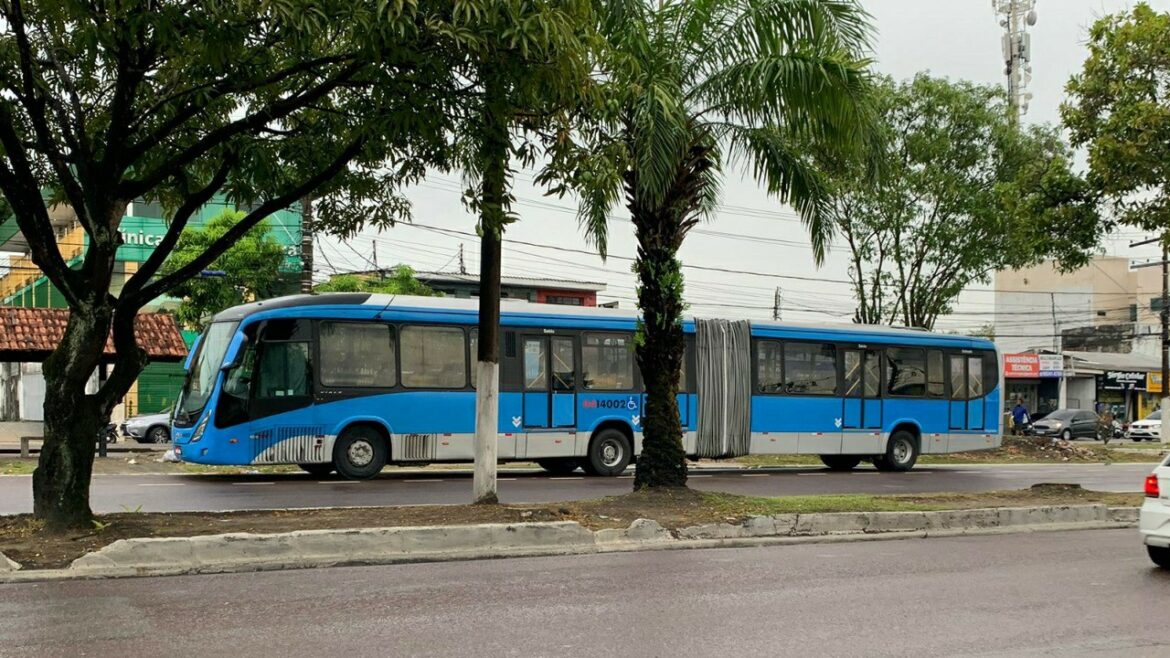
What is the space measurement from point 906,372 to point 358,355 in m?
12.7

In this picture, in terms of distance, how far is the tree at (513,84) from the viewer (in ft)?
29.8

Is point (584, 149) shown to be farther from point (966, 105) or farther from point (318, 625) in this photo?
point (966, 105)

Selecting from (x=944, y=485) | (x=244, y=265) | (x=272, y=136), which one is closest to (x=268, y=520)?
(x=272, y=136)

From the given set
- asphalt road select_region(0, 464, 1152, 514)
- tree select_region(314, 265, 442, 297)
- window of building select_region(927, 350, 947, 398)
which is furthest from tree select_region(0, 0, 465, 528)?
tree select_region(314, 265, 442, 297)

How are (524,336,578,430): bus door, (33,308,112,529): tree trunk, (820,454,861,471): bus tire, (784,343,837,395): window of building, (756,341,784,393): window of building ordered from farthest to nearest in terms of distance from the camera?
(820,454,861,471): bus tire, (784,343,837,395): window of building, (756,341,784,393): window of building, (524,336,578,430): bus door, (33,308,112,529): tree trunk

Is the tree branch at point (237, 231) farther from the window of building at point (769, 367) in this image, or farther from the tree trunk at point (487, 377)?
the window of building at point (769, 367)

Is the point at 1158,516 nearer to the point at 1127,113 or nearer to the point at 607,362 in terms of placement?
the point at 1127,113

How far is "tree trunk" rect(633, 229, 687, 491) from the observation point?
1421 cm

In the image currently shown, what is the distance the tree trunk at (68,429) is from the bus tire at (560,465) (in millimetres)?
12343

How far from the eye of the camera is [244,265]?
121ft

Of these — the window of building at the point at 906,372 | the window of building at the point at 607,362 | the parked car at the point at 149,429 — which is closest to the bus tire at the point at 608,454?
the window of building at the point at 607,362

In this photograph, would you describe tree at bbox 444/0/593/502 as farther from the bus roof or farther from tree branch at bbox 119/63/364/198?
the bus roof

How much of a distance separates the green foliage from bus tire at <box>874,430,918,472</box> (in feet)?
32.0

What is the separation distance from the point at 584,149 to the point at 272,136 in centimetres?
347
